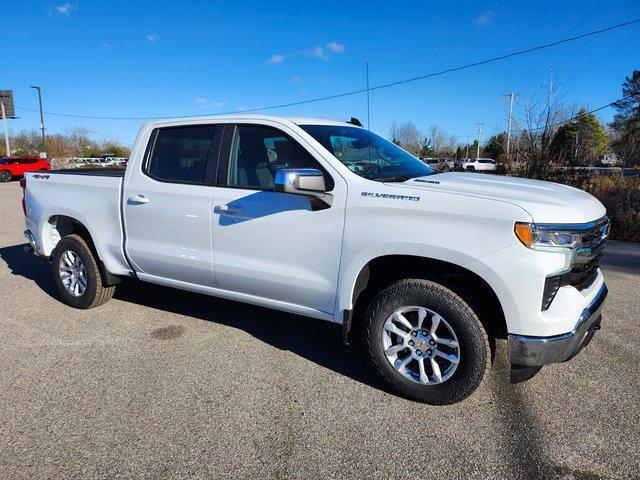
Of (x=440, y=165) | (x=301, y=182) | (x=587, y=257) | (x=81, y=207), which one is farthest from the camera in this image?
(x=440, y=165)

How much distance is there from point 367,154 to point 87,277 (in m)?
3.10

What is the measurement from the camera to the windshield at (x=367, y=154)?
132 inches

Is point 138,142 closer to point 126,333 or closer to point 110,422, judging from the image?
point 126,333

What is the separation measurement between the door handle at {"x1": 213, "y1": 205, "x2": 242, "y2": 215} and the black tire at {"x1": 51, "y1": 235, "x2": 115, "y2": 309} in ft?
5.91

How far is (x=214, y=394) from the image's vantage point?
10.4 feet

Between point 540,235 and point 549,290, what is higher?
point 540,235

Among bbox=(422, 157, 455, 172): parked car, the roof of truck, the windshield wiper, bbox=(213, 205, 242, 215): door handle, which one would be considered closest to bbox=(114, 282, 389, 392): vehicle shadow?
bbox=(213, 205, 242, 215): door handle

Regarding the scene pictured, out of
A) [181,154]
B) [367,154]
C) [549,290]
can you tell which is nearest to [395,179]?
[367,154]

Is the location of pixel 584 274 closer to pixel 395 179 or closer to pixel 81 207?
pixel 395 179

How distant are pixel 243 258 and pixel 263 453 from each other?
1486 millimetres

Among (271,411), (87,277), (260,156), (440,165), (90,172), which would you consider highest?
(440,165)

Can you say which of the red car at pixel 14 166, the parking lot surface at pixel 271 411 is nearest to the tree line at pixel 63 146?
the red car at pixel 14 166

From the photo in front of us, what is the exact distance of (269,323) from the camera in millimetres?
4492

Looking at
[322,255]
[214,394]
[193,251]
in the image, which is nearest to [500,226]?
[322,255]
